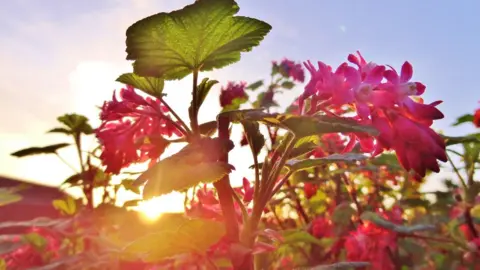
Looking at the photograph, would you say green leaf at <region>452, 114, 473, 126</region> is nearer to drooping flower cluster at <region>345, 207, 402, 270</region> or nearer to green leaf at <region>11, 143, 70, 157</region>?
drooping flower cluster at <region>345, 207, 402, 270</region>

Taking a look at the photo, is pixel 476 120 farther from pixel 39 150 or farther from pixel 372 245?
pixel 39 150

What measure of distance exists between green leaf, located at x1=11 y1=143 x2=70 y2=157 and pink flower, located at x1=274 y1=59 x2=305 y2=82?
167 cm

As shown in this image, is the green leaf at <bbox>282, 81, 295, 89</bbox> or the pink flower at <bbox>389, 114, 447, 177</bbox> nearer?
the pink flower at <bbox>389, 114, 447, 177</bbox>

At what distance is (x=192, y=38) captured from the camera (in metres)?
1.08

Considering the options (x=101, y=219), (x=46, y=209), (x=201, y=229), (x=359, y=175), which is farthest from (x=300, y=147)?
(x=46, y=209)

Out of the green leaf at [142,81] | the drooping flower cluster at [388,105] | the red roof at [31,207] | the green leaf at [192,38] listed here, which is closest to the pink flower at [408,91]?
the drooping flower cluster at [388,105]

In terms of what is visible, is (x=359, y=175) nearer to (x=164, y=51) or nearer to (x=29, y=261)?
(x=29, y=261)

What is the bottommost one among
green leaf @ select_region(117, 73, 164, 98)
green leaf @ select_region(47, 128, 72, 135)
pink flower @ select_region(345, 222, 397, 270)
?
pink flower @ select_region(345, 222, 397, 270)

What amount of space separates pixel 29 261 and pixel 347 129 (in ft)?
7.28

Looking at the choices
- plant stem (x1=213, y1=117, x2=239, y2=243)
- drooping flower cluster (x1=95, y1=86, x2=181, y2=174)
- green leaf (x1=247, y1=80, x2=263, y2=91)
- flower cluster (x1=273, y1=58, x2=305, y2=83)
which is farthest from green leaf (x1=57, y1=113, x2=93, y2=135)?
plant stem (x1=213, y1=117, x2=239, y2=243)

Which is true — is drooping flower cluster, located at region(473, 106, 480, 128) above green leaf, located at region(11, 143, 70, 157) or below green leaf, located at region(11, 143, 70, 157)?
below

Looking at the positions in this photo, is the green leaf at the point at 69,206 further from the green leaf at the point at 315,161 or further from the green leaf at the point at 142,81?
the green leaf at the point at 315,161

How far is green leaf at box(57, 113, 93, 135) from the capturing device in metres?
2.67

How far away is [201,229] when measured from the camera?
3.63 ft
